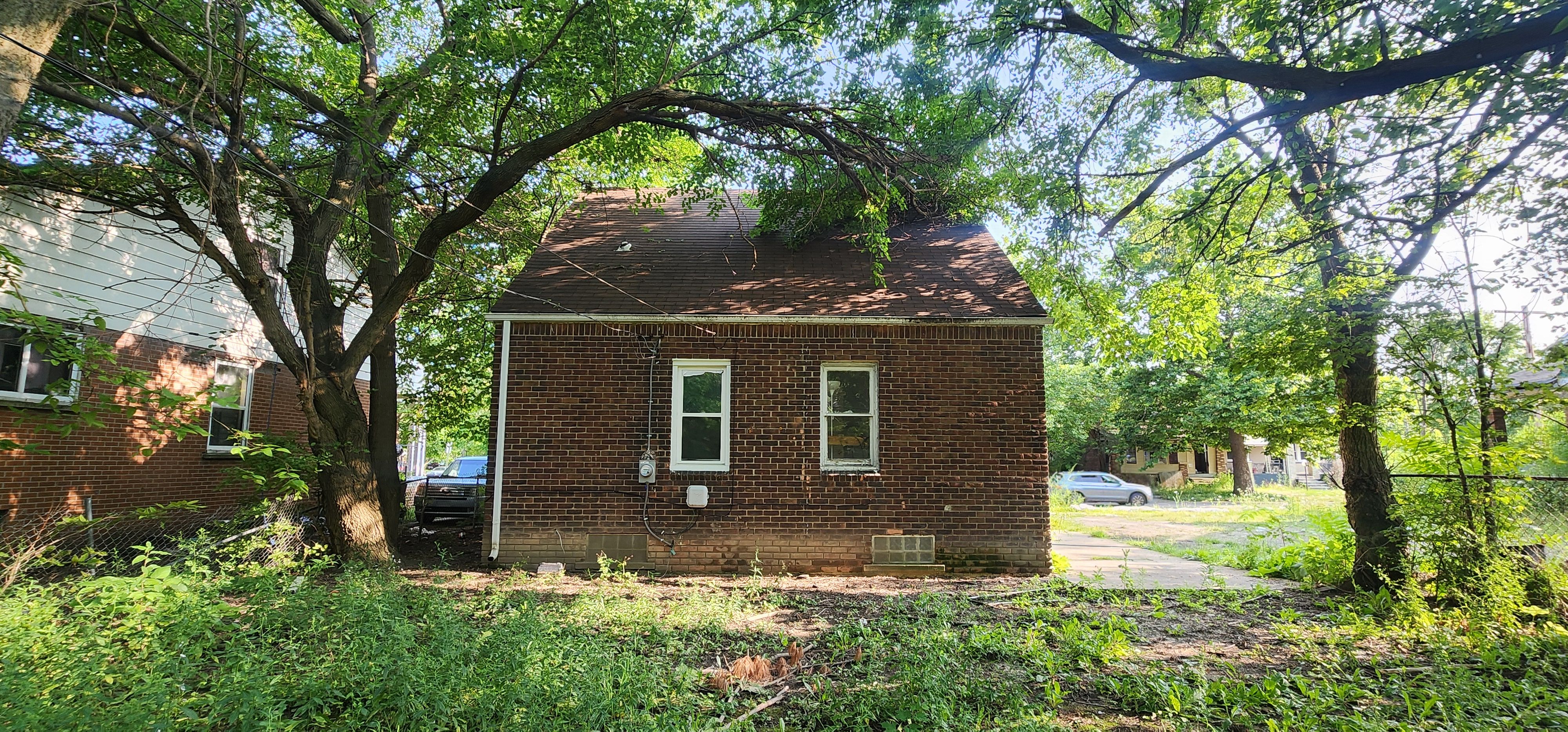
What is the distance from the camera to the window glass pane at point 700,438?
A: 29.6 ft

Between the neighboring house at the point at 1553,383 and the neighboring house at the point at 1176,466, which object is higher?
the neighboring house at the point at 1553,383

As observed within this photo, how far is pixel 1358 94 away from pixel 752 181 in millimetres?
6815

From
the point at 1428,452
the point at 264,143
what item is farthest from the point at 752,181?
the point at 1428,452

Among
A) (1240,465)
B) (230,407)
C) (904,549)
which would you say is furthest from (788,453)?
(1240,465)

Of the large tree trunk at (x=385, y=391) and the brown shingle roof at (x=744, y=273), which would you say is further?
the large tree trunk at (x=385, y=391)

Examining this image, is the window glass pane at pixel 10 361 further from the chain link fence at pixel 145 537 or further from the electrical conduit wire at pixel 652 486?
the electrical conduit wire at pixel 652 486

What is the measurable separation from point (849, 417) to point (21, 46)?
787 cm

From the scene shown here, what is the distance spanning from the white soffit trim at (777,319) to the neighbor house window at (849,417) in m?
0.62

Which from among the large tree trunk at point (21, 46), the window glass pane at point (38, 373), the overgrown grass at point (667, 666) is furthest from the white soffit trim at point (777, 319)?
the window glass pane at point (38, 373)

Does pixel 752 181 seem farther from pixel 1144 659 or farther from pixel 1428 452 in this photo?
pixel 1428 452

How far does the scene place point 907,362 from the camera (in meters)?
9.10

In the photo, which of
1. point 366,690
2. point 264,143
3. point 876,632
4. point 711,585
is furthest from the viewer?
point 264,143

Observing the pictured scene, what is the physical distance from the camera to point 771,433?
8945mm

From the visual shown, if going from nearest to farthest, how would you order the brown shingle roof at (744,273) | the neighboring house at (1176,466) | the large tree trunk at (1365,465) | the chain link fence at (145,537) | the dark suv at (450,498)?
the chain link fence at (145,537) → the large tree trunk at (1365,465) → the brown shingle roof at (744,273) → the dark suv at (450,498) → the neighboring house at (1176,466)
